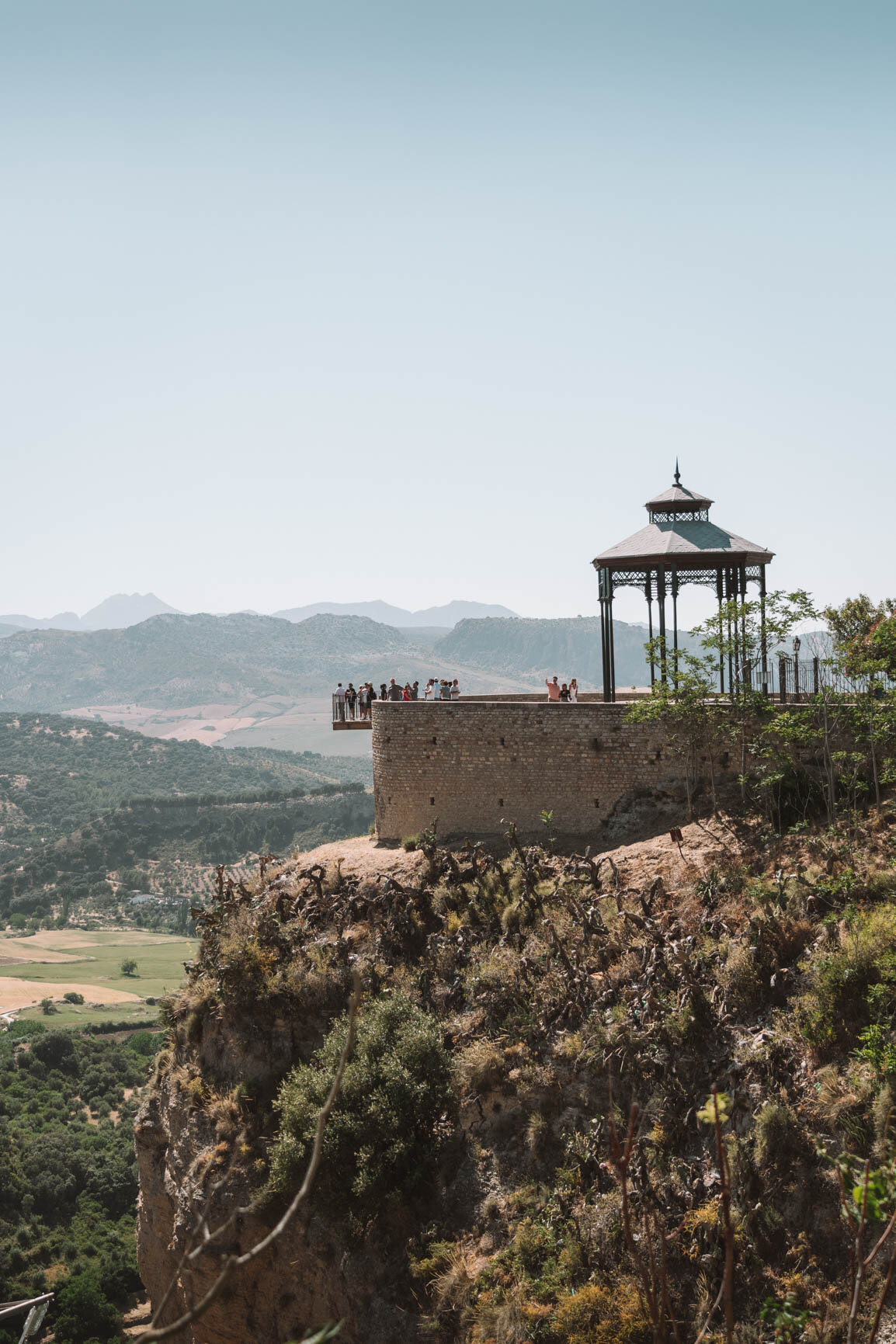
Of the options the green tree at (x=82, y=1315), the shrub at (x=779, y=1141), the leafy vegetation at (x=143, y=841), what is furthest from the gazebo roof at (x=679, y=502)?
the leafy vegetation at (x=143, y=841)

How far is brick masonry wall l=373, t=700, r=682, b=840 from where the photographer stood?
961 inches

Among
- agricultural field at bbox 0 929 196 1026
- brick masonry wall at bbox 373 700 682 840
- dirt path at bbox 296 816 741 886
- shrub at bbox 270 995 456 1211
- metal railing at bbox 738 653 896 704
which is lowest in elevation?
agricultural field at bbox 0 929 196 1026

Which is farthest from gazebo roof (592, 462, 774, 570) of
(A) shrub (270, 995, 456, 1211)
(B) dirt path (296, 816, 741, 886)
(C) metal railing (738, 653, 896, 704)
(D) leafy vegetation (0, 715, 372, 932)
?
(D) leafy vegetation (0, 715, 372, 932)

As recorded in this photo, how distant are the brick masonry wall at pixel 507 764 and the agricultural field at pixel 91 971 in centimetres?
6329

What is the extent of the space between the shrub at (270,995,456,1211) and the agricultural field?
225 feet

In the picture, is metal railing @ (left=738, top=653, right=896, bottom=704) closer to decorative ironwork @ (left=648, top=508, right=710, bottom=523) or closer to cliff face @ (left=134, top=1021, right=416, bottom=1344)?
decorative ironwork @ (left=648, top=508, right=710, bottom=523)

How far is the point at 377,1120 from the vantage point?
19.0m

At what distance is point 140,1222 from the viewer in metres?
25.0

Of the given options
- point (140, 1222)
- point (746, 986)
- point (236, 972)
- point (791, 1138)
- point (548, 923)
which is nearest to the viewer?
Answer: point (791, 1138)

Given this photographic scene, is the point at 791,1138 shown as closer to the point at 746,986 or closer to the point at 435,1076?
the point at 746,986

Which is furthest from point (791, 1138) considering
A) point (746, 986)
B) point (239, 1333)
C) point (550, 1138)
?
point (239, 1333)

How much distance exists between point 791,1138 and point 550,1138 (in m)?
4.46

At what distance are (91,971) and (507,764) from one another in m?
94.4

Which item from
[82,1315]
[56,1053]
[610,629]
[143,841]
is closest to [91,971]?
[56,1053]
